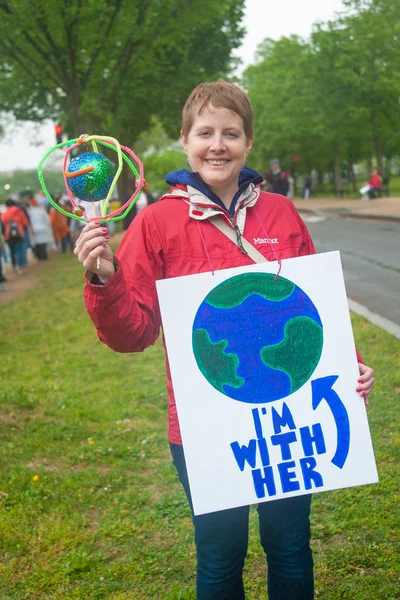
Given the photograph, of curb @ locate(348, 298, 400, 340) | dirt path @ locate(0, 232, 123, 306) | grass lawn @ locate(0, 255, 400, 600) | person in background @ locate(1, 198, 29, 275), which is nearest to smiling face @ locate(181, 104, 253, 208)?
grass lawn @ locate(0, 255, 400, 600)

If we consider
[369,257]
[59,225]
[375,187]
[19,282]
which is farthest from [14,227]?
[375,187]

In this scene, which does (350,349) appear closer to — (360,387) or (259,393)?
(360,387)

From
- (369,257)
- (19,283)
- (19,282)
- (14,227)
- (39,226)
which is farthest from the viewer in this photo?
(39,226)

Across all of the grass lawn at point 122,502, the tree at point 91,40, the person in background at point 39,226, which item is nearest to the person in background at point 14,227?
the person in background at point 39,226

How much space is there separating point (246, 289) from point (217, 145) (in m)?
0.48

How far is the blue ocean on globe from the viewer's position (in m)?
2.36

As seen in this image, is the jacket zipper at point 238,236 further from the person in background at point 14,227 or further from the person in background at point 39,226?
the person in background at point 39,226

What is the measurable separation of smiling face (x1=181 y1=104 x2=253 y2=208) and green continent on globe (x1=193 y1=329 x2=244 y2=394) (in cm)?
53

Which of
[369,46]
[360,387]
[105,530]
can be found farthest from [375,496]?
[369,46]

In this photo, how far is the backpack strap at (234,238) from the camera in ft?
8.02

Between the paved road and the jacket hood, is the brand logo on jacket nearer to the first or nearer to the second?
the jacket hood

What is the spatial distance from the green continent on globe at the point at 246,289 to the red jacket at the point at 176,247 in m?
0.09

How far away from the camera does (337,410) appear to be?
7.83 feet

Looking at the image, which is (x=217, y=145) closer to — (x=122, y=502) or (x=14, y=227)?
(x=122, y=502)
